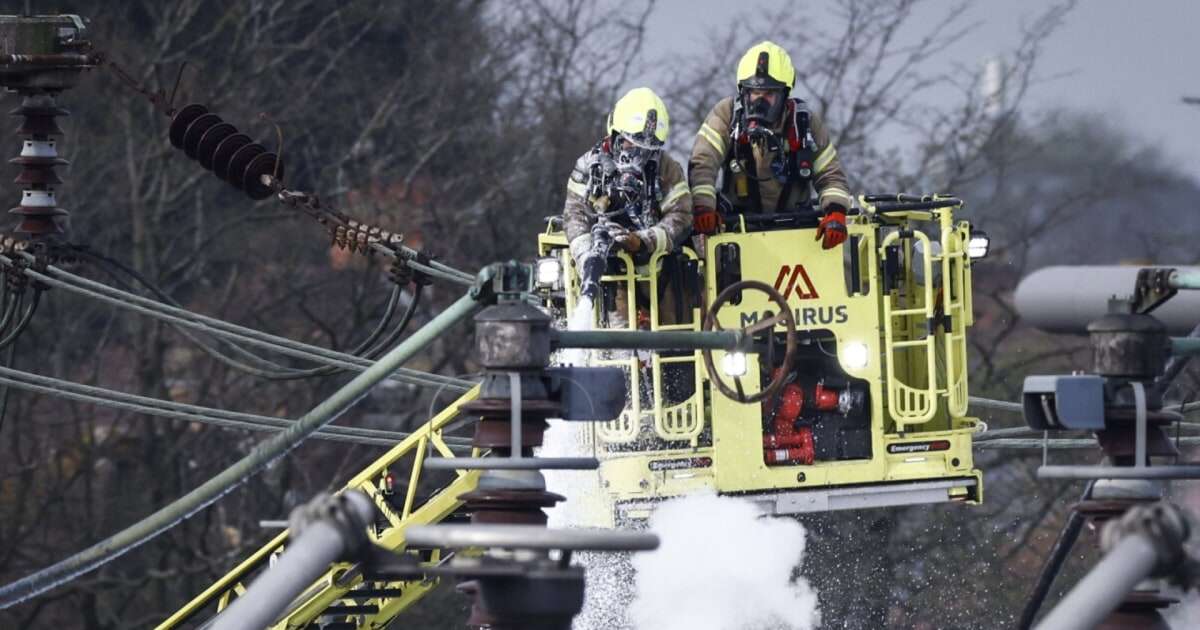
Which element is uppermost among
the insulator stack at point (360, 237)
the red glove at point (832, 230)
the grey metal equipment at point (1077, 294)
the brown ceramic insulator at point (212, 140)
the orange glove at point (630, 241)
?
the brown ceramic insulator at point (212, 140)

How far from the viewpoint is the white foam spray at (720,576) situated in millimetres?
13784

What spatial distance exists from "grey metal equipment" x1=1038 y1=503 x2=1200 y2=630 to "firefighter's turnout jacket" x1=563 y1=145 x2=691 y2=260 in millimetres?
5800

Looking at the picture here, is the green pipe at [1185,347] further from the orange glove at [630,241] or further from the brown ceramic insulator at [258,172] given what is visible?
the brown ceramic insulator at [258,172]

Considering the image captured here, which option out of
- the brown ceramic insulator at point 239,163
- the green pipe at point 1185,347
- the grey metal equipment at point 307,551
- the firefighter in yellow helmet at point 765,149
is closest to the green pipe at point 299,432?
the grey metal equipment at point 307,551

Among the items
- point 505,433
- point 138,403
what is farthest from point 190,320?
point 505,433

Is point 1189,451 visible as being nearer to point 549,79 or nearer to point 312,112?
point 549,79

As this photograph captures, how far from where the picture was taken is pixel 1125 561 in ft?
24.5

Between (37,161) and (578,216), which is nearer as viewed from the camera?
(578,216)

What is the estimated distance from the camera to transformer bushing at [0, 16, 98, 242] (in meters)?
14.9

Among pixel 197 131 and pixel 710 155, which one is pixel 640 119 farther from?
pixel 197 131

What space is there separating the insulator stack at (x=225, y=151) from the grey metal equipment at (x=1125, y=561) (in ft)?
26.8

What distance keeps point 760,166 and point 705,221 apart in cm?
72

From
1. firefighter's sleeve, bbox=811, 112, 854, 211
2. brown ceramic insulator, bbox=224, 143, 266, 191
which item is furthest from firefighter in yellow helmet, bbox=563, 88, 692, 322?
brown ceramic insulator, bbox=224, 143, 266, 191

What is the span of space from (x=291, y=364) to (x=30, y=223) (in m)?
14.2
